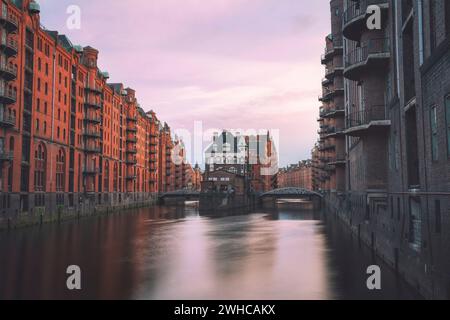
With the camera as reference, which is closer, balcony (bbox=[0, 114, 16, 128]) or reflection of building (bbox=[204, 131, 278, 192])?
balcony (bbox=[0, 114, 16, 128])

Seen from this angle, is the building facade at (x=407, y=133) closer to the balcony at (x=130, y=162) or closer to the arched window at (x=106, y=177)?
the arched window at (x=106, y=177)

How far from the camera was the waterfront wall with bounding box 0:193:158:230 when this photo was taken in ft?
134

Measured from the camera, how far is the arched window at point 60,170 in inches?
2110

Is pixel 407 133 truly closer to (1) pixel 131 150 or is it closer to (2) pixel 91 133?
(2) pixel 91 133

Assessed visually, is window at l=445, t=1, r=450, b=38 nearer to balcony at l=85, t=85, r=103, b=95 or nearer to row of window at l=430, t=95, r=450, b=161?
row of window at l=430, t=95, r=450, b=161

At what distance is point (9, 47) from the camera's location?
1548 inches

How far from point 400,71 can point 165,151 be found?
4323 inches

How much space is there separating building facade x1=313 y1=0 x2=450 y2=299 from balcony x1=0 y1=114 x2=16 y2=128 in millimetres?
30753

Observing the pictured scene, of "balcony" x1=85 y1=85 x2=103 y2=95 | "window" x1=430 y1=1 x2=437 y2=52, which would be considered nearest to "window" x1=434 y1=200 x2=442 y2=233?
"window" x1=430 y1=1 x2=437 y2=52

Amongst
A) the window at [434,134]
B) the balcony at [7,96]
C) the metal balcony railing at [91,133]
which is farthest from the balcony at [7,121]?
the window at [434,134]

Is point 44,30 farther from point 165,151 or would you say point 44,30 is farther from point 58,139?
point 165,151

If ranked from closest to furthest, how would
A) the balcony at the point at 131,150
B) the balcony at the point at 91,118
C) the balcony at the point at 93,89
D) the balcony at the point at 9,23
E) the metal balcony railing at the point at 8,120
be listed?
the metal balcony railing at the point at 8,120, the balcony at the point at 9,23, the balcony at the point at 91,118, the balcony at the point at 93,89, the balcony at the point at 131,150

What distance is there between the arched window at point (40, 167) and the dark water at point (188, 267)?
Answer: 30.5 ft

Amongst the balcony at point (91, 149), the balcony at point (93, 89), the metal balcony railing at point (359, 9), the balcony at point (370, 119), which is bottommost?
the balcony at point (370, 119)
